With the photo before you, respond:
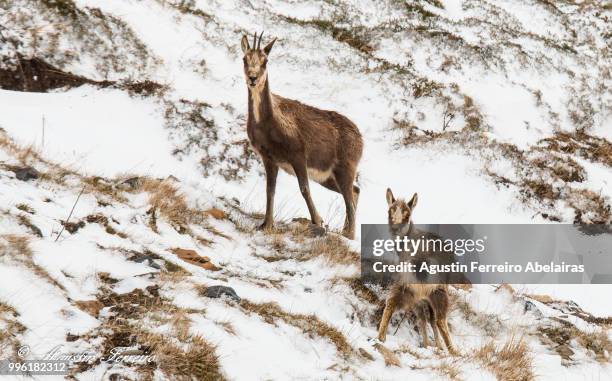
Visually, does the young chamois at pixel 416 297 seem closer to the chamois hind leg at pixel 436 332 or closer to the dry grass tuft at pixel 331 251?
the chamois hind leg at pixel 436 332

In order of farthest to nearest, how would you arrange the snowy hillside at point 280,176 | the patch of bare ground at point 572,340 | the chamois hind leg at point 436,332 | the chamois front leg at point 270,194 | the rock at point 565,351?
the chamois front leg at point 270,194
the patch of bare ground at point 572,340
the rock at point 565,351
the chamois hind leg at point 436,332
the snowy hillside at point 280,176

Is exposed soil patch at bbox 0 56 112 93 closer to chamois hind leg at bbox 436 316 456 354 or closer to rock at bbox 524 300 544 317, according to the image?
chamois hind leg at bbox 436 316 456 354

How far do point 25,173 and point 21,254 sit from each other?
2351mm

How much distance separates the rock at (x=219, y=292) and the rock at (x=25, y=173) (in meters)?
2.89

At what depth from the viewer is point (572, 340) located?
7.84m

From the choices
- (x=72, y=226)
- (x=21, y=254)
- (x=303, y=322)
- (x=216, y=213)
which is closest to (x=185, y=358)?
(x=303, y=322)

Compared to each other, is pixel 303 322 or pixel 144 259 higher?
pixel 144 259

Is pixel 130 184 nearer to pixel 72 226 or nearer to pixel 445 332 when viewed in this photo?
pixel 72 226

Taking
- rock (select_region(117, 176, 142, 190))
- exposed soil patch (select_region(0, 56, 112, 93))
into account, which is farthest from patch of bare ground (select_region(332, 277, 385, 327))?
exposed soil patch (select_region(0, 56, 112, 93))

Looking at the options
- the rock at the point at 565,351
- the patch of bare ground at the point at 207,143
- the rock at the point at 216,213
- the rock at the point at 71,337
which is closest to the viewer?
the rock at the point at 71,337

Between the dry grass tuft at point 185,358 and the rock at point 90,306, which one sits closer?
the dry grass tuft at point 185,358

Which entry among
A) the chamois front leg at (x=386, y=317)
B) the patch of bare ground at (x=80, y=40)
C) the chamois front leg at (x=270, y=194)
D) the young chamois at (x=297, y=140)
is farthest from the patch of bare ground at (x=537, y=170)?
the chamois front leg at (x=386, y=317)

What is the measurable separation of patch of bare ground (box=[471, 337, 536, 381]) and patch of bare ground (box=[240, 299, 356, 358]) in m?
1.55

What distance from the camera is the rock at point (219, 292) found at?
222 inches
